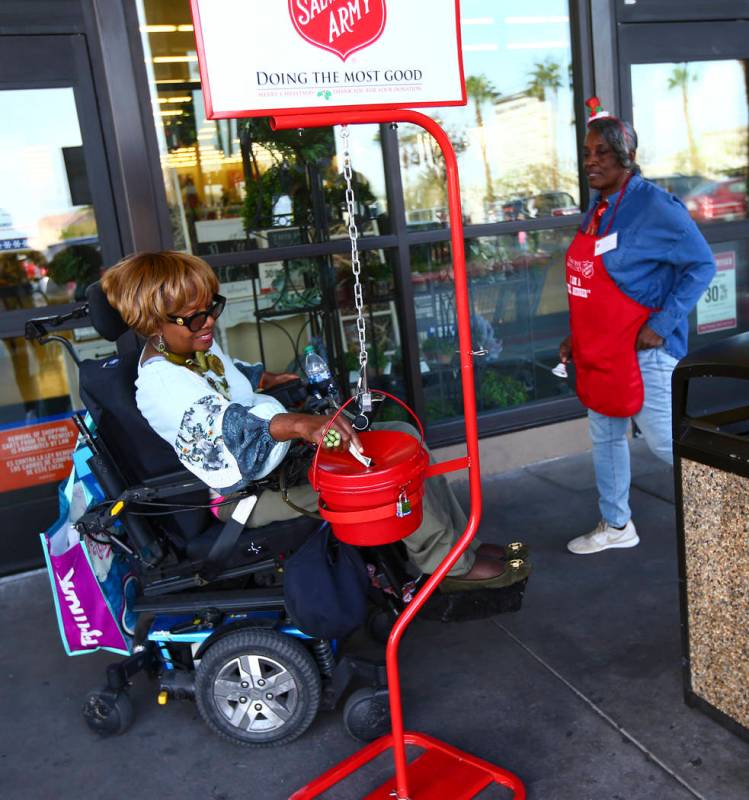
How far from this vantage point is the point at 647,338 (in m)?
3.29

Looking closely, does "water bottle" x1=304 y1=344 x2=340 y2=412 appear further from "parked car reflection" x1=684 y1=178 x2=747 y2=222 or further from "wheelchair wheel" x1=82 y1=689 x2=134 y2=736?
"parked car reflection" x1=684 y1=178 x2=747 y2=222

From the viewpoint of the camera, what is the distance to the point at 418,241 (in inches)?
180

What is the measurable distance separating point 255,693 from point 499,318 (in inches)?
118

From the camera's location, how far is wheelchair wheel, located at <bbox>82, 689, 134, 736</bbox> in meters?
2.70

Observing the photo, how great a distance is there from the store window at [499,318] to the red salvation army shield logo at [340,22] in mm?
2757

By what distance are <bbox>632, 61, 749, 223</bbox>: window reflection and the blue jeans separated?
2290mm

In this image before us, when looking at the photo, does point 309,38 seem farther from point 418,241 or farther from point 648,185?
point 418,241

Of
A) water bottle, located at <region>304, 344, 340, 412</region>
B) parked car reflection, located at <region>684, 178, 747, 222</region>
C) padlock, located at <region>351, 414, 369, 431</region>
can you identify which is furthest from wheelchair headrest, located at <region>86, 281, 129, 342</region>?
parked car reflection, located at <region>684, 178, 747, 222</region>

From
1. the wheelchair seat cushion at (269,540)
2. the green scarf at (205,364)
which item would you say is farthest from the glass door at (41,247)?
the wheelchair seat cushion at (269,540)

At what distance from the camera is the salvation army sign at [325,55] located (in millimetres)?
1799

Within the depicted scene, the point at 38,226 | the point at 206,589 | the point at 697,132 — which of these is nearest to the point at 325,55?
the point at 206,589

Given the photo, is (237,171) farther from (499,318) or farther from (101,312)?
(101,312)

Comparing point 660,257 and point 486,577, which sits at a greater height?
point 660,257

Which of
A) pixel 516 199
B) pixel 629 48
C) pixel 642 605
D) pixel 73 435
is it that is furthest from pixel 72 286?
pixel 629 48
